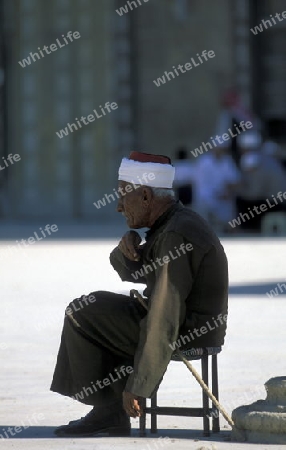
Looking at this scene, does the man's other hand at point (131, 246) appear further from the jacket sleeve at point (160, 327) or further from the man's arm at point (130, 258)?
the jacket sleeve at point (160, 327)

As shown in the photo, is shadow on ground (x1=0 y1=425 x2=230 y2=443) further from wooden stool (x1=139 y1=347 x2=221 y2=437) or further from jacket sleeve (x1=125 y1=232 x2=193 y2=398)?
jacket sleeve (x1=125 y1=232 x2=193 y2=398)

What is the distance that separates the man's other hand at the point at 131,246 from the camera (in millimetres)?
7500

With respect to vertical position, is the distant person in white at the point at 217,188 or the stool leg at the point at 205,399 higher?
the distant person in white at the point at 217,188

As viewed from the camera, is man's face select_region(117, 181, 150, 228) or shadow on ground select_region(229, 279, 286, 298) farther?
shadow on ground select_region(229, 279, 286, 298)

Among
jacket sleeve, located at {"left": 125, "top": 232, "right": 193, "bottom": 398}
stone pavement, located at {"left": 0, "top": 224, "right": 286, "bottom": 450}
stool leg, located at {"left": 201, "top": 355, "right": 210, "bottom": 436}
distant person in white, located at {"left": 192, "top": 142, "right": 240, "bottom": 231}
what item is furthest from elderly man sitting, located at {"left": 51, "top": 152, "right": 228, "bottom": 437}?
distant person in white, located at {"left": 192, "top": 142, "right": 240, "bottom": 231}

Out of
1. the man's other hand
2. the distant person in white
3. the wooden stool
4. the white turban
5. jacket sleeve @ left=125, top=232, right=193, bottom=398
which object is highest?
the distant person in white

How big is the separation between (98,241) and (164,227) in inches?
555

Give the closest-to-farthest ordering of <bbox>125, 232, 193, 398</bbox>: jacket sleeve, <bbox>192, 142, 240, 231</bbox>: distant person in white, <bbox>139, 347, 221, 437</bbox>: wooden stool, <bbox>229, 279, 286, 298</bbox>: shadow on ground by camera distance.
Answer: <bbox>125, 232, 193, 398</bbox>: jacket sleeve
<bbox>139, 347, 221, 437</bbox>: wooden stool
<bbox>229, 279, 286, 298</bbox>: shadow on ground
<bbox>192, 142, 240, 231</bbox>: distant person in white

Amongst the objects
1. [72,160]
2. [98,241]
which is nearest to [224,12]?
[72,160]

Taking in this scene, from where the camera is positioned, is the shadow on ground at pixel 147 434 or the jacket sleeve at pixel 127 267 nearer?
the shadow on ground at pixel 147 434

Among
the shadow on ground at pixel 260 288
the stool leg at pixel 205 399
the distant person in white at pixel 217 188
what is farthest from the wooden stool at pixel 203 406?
the distant person in white at pixel 217 188

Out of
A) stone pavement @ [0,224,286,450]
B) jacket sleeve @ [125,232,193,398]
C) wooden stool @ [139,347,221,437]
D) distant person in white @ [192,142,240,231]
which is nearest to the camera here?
jacket sleeve @ [125,232,193,398]

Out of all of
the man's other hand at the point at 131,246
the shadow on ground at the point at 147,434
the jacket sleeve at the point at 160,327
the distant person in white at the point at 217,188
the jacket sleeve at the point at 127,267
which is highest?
the distant person in white at the point at 217,188

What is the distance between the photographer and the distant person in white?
2367 centimetres
